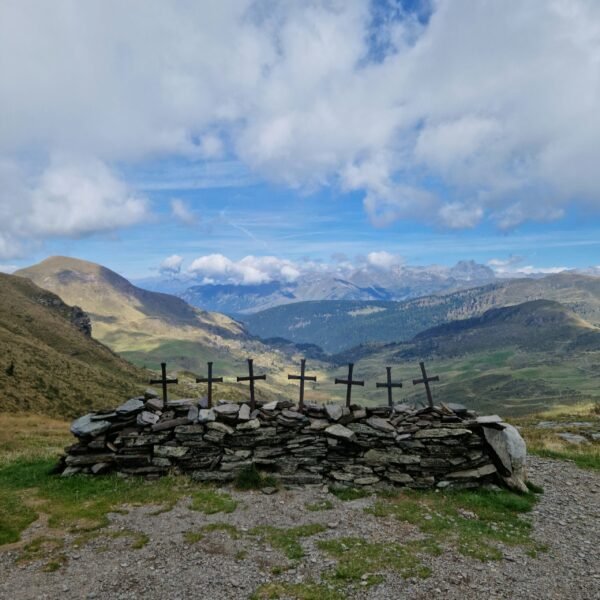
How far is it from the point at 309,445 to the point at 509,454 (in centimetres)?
942

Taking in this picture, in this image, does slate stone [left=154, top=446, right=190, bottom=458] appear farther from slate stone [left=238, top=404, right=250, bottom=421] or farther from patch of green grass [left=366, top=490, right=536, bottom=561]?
patch of green grass [left=366, top=490, right=536, bottom=561]

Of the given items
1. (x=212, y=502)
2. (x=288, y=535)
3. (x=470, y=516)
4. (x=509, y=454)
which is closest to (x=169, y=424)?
(x=212, y=502)

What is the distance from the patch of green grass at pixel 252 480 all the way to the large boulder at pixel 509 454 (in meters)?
10.7

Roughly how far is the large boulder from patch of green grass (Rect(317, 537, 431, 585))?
27.4 ft

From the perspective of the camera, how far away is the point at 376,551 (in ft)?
46.6

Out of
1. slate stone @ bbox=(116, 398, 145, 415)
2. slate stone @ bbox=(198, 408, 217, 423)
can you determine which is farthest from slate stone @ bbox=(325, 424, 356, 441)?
slate stone @ bbox=(116, 398, 145, 415)

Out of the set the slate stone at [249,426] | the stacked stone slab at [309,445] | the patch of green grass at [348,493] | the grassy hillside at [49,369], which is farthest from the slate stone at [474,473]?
the grassy hillside at [49,369]

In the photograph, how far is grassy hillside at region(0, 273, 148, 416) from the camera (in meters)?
71.1

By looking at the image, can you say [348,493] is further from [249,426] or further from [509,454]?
[509,454]

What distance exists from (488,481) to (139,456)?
1699 centimetres

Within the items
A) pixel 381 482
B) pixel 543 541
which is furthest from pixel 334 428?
pixel 543 541

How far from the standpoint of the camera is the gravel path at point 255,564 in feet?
39.6

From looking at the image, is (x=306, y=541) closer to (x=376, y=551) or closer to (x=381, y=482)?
(x=376, y=551)

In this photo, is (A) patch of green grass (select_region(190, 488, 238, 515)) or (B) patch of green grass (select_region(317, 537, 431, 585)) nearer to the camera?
(B) patch of green grass (select_region(317, 537, 431, 585))
